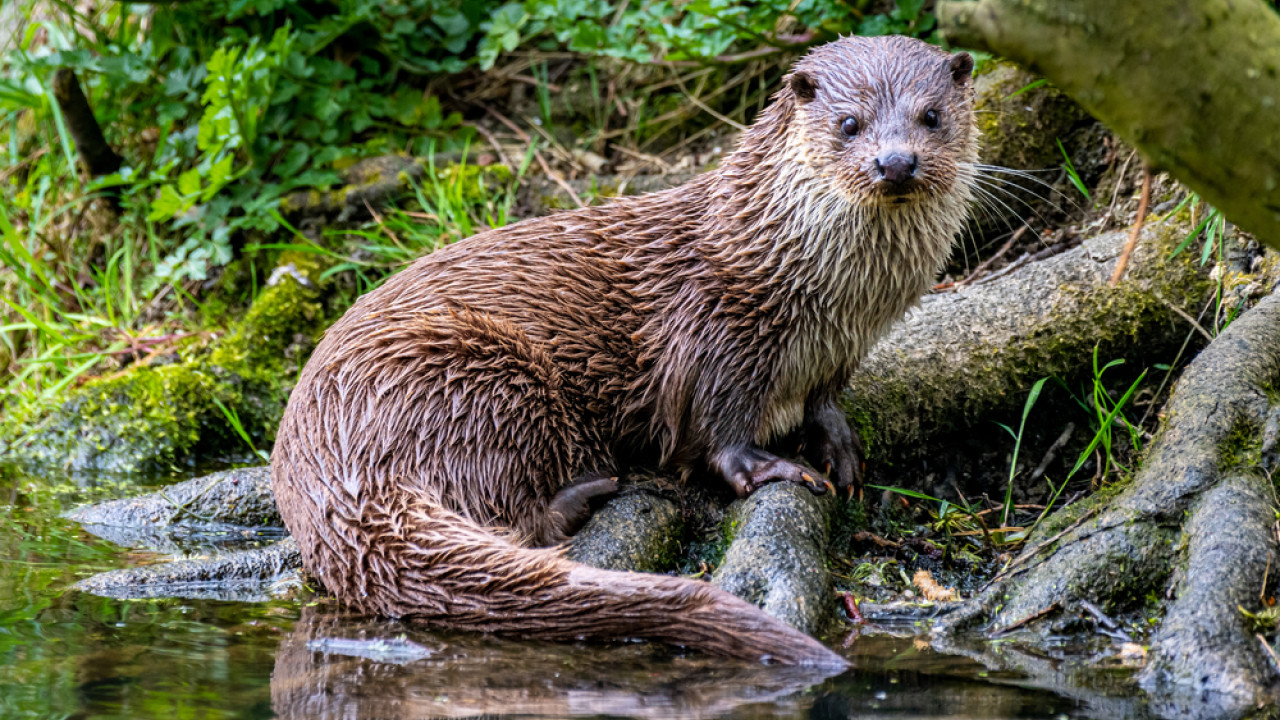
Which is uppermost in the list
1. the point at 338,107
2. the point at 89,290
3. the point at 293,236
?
the point at 338,107

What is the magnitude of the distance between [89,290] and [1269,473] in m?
5.30

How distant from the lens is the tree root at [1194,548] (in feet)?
7.64

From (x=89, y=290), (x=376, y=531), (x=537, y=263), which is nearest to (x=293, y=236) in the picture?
(x=89, y=290)

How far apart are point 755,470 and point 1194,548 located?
118cm

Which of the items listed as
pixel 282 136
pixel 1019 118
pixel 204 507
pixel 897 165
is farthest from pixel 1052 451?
pixel 282 136

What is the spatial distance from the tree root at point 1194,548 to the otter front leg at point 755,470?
2.06 feet

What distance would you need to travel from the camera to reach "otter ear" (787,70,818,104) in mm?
3260

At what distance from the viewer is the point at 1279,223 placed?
6.23 feet

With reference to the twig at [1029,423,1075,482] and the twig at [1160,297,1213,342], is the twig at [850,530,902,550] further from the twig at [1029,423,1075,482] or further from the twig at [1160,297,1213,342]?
the twig at [1160,297,1213,342]

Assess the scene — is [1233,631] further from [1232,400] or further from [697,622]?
[697,622]

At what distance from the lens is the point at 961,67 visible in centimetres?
326

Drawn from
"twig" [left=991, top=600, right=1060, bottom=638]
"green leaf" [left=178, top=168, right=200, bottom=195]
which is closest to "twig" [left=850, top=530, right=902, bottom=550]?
"twig" [left=991, top=600, right=1060, bottom=638]

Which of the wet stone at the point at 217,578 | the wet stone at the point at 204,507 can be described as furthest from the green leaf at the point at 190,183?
the wet stone at the point at 217,578

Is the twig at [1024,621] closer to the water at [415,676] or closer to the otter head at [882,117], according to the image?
the water at [415,676]
